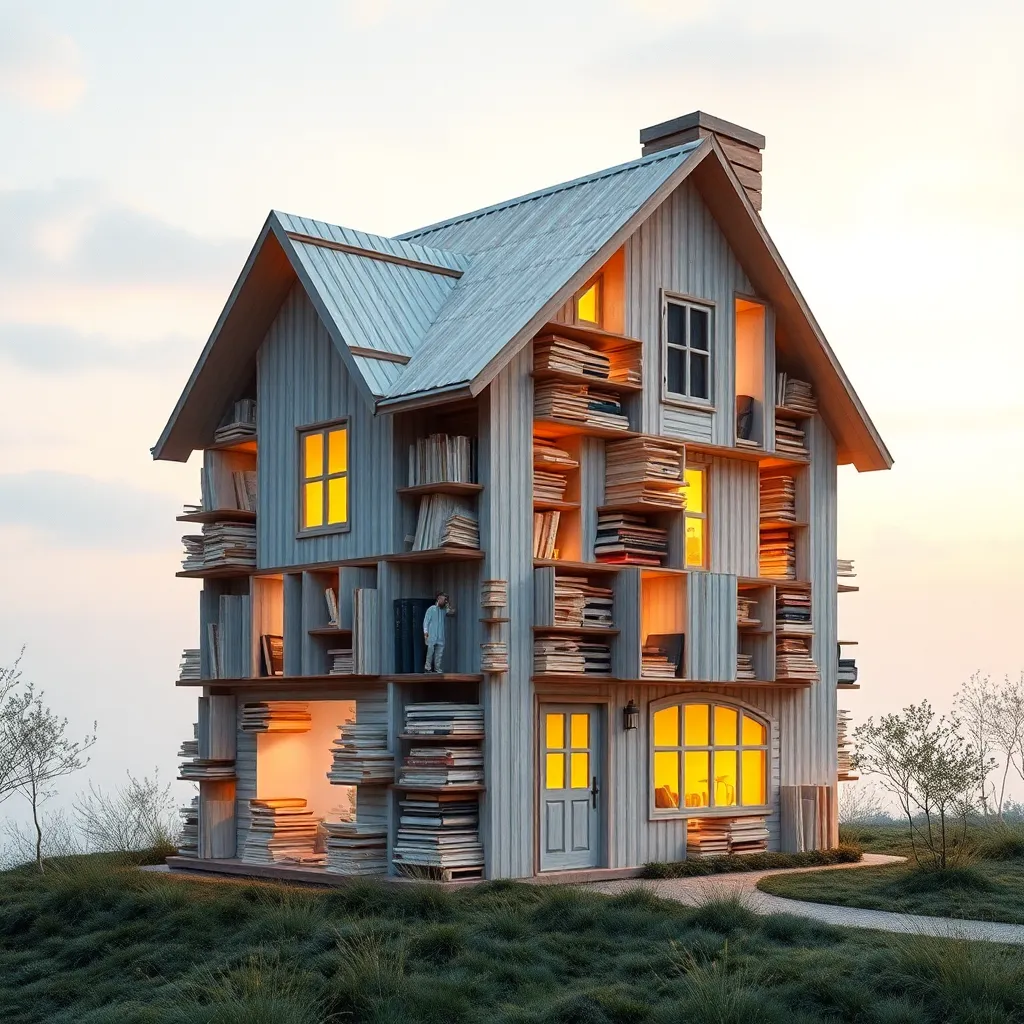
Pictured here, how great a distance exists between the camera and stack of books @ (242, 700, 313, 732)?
826 inches

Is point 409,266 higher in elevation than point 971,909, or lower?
higher

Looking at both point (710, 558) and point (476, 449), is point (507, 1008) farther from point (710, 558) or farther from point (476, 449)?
point (710, 558)

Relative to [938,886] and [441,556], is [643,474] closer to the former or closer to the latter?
[441,556]

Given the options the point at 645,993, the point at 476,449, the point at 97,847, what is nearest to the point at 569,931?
the point at 645,993

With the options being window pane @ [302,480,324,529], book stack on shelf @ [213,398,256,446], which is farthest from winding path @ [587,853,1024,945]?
book stack on shelf @ [213,398,256,446]

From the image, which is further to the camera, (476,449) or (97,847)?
(97,847)

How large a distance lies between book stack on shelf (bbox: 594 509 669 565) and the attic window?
2.38 m

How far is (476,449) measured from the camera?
18547 mm

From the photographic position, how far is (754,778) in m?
21.7

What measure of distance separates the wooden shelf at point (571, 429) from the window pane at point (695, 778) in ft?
13.9

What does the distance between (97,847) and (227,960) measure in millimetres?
11573

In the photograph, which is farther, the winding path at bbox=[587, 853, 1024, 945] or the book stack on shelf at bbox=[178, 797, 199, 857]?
the book stack on shelf at bbox=[178, 797, 199, 857]

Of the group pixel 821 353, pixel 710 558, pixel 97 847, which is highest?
pixel 821 353

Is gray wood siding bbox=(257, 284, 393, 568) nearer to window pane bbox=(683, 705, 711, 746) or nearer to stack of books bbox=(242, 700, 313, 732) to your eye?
stack of books bbox=(242, 700, 313, 732)
